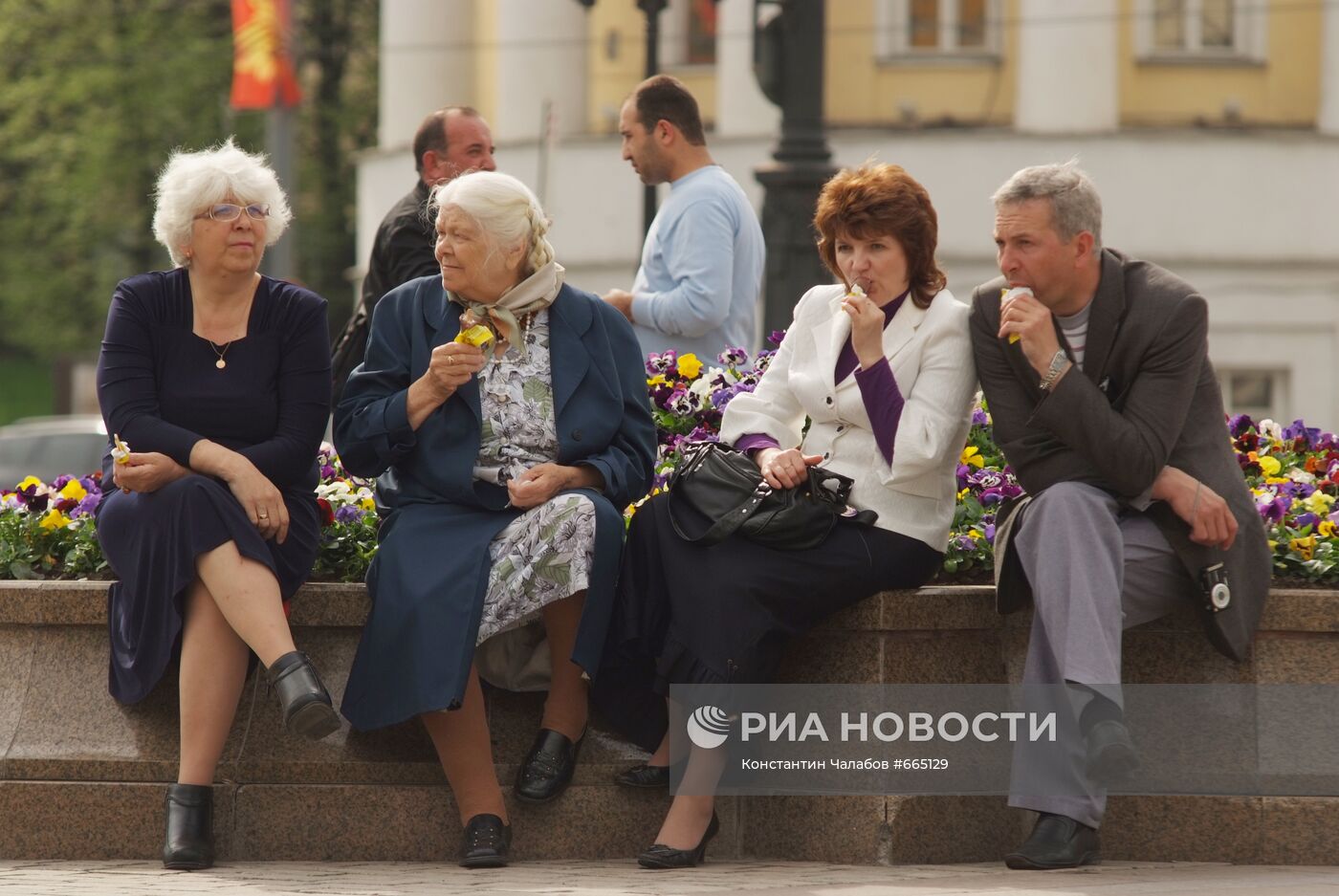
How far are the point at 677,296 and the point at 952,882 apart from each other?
9.62 ft

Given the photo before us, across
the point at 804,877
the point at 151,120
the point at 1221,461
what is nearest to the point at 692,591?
the point at 804,877

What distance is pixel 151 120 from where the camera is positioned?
35094 mm

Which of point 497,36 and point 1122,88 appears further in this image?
point 497,36

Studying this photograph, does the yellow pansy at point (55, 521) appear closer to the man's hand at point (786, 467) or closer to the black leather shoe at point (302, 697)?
the black leather shoe at point (302, 697)

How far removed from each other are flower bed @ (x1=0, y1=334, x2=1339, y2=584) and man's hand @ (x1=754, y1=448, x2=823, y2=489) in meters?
0.52

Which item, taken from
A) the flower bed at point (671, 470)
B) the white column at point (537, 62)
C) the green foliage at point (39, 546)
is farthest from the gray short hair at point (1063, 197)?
the white column at point (537, 62)

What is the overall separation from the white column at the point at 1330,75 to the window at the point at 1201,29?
691 mm

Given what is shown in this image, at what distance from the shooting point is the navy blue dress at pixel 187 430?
5.76 meters

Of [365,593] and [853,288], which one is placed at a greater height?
[853,288]

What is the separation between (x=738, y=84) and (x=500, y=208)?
58.1ft

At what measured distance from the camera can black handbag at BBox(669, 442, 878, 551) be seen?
18.6 ft

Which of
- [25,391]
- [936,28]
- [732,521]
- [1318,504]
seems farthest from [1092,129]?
[25,391]

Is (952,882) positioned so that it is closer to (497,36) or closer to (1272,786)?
(1272,786)

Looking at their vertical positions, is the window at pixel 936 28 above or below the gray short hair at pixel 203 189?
above
